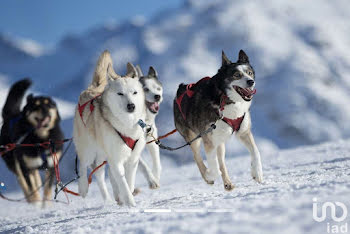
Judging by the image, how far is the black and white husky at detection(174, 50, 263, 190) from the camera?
3.55 metres

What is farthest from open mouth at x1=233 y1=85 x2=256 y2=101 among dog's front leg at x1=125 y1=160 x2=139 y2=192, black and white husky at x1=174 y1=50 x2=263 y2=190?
dog's front leg at x1=125 y1=160 x2=139 y2=192

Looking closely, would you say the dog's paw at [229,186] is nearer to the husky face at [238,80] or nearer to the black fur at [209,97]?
the black fur at [209,97]

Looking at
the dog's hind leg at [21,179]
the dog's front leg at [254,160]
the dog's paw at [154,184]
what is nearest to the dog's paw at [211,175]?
the dog's front leg at [254,160]

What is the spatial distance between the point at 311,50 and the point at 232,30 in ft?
25.9

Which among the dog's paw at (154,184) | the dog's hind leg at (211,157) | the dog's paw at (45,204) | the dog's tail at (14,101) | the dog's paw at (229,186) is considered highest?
the dog's tail at (14,101)

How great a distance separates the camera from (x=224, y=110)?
12.1ft

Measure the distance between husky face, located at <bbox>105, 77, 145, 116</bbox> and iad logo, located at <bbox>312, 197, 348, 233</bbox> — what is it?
1727 mm

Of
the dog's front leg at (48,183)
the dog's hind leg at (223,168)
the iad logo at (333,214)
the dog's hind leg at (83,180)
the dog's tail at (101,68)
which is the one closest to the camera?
the iad logo at (333,214)

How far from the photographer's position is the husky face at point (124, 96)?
11.6 feet

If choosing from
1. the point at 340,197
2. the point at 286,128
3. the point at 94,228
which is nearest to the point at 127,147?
the point at 94,228

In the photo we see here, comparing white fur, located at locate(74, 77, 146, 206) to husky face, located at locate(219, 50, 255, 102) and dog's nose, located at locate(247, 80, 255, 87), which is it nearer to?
husky face, located at locate(219, 50, 255, 102)

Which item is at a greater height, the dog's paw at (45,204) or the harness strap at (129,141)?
the harness strap at (129,141)

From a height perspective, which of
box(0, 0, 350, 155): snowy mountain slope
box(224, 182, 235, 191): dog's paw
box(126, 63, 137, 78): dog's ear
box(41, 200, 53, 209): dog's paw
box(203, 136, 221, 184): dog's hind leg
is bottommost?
box(41, 200, 53, 209): dog's paw

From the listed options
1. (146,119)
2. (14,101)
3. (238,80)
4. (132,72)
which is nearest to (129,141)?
(146,119)
